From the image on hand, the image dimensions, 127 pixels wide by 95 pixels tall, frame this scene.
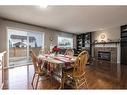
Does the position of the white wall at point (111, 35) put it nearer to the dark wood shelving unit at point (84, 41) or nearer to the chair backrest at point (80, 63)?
the dark wood shelving unit at point (84, 41)

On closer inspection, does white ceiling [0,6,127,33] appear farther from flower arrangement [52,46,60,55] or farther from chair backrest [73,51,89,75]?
chair backrest [73,51,89,75]

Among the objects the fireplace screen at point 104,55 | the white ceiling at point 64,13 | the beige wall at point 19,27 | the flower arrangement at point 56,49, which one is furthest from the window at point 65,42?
the flower arrangement at point 56,49

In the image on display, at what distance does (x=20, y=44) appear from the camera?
6.02 metres

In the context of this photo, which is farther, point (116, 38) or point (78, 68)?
point (116, 38)

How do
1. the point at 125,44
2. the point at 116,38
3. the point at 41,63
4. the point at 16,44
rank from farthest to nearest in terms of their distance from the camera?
the point at 116,38 < the point at 125,44 < the point at 16,44 < the point at 41,63

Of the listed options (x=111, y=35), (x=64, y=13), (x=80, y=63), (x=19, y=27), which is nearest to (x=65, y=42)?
(x=111, y=35)

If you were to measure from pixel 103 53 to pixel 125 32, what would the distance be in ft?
6.21

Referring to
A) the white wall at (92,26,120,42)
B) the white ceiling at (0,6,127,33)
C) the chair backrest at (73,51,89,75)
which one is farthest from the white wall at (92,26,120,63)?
the chair backrest at (73,51,89,75)

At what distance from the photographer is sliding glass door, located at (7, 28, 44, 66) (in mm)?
5579

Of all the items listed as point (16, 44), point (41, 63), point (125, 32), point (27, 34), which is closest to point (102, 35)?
point (125, 32)

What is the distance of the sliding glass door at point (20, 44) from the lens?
5579 millimetres

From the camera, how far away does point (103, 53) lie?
7.82 meters
